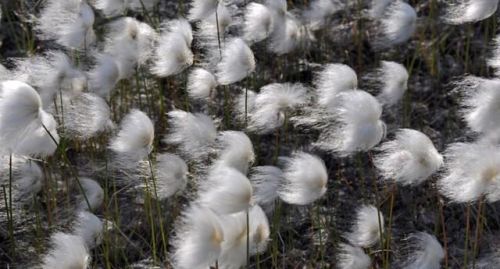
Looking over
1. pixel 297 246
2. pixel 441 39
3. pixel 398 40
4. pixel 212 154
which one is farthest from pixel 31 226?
pixel 441 39

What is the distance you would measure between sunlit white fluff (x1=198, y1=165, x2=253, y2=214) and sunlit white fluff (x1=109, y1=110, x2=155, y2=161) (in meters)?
0.43

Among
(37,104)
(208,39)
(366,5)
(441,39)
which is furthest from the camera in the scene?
(366,5)

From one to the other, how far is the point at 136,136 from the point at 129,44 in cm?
74

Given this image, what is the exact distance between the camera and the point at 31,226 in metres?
2.96

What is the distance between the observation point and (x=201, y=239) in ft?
6.40

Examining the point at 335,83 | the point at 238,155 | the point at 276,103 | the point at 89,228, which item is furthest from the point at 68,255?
the point at 335,83

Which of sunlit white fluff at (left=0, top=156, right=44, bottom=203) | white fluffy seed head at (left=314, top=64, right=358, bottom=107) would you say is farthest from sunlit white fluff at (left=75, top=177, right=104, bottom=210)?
white fluffy seed head at (left=314, top=64, right=358, bottom=107)

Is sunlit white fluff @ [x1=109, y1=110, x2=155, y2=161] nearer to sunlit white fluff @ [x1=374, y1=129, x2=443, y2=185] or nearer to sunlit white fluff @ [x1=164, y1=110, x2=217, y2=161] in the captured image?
sunlit white fluff @ [x1=164, y1=110, x2=217, y2=161]

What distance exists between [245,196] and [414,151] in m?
0.54

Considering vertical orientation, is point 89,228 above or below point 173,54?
below

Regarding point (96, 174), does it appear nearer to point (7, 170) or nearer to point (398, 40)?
point (7, 170)

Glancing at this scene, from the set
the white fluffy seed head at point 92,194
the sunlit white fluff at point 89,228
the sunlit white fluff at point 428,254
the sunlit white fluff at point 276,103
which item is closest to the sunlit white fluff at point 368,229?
the sunlit white fluff at point 428,254

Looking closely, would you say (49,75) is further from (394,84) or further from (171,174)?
(394,84)

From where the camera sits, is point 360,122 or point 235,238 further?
point 360,122
